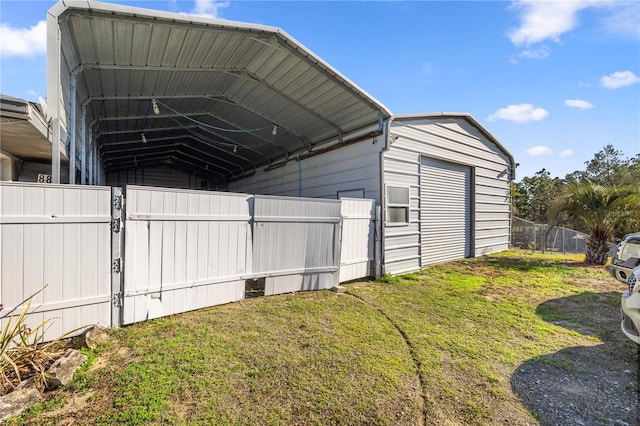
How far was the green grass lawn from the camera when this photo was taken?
85.7 inches

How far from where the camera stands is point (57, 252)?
319 cm

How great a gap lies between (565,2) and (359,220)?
18.5 feet

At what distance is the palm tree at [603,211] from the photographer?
782 cm

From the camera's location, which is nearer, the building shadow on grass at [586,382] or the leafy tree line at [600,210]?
the building shadow on grass at [586,382]

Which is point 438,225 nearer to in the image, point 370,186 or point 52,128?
point 370,186

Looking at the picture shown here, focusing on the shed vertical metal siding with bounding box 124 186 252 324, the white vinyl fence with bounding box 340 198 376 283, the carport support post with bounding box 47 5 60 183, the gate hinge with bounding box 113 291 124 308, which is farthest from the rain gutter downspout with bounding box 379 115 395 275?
the carport support post with bounding box 47 5 60 183

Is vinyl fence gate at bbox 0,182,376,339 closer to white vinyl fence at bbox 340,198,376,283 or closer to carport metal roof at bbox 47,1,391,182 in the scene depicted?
white vinyl fence at bbox 340,198,376,283

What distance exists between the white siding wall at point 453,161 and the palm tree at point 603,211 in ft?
7.82

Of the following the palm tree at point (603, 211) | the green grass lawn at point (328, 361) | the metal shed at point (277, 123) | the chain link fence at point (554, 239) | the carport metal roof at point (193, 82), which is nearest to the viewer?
the green grass lawn at point (328, 361)

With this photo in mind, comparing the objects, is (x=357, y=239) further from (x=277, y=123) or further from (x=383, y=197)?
(x=277, y=123)

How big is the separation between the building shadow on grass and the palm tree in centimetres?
571

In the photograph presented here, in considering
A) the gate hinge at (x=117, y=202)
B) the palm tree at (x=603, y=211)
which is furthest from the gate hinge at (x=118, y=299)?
the palm tree at (x=603, y=211)

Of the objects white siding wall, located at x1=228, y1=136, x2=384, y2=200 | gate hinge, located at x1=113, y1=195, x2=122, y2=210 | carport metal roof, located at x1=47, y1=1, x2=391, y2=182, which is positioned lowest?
gate hinge, located at x1=113, y1=195, x2=122, y2=210

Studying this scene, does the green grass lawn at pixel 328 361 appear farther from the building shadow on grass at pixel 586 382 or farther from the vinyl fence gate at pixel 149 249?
the vinyl fence gate at pixel 149 249
